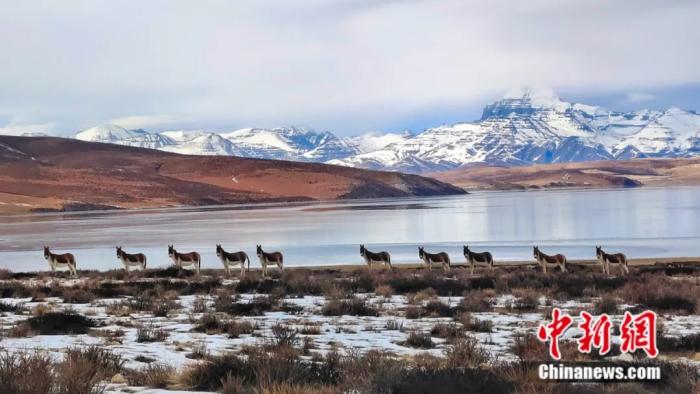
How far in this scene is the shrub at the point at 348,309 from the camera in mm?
15406

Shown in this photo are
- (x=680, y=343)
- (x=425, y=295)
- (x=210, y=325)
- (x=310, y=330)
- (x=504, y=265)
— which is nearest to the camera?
(x=680, y=343)

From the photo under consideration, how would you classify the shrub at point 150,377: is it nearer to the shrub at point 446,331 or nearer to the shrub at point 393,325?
the shrub at point 446,331

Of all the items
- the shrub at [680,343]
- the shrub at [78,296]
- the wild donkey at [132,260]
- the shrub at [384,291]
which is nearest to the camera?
the shrub at [680,343]

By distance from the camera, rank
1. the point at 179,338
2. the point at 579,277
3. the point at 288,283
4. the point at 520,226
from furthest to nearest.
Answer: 1. the point at 520,226
2. the point at 579,277
3. the point at 288,283
4. the point at 179,338

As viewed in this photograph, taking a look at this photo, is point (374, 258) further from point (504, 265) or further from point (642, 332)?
point (642, 332)

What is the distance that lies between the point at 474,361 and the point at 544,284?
12.5m

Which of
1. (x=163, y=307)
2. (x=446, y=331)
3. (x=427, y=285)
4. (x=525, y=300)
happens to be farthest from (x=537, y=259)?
(x=163, y=307)

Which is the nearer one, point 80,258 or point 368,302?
point 368,302

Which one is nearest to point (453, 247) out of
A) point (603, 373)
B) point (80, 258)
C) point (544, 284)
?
point (80, 258)

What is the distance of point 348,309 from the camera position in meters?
15.6

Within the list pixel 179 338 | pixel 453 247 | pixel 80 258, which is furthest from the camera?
pixel 453 247

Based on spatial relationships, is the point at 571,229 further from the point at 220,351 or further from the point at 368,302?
the point at 220,351

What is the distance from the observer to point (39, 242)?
5553 centimetres

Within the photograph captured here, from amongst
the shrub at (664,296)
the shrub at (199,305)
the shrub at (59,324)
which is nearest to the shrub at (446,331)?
the shrub at (199,305)
